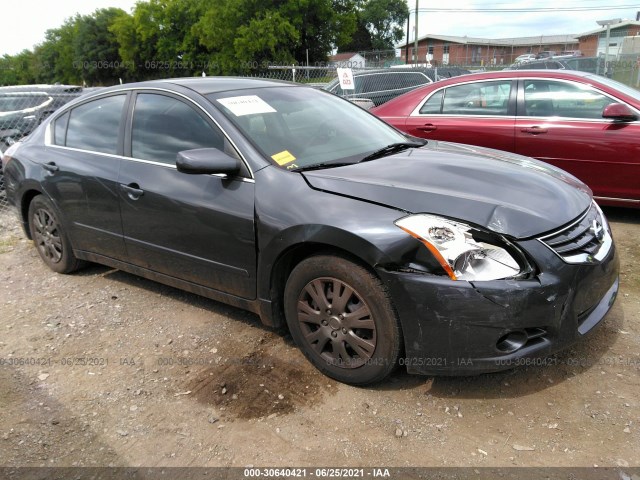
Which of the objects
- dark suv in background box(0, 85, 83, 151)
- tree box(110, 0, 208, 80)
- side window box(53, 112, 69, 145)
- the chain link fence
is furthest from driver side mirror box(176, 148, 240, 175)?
tree box(110, 0, 208, 80)

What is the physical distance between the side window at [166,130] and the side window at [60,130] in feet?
3.42

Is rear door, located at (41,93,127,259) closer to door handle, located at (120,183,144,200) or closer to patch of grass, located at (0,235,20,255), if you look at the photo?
door handle, located at (120,183,144,200)

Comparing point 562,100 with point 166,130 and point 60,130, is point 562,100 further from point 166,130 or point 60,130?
point 60,130

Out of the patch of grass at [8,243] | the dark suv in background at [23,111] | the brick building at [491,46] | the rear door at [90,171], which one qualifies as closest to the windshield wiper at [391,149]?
the rear door at [90,171]

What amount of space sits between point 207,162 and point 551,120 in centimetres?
386

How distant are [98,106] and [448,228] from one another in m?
3.07

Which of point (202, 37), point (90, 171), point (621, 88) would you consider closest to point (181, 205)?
point (90, 171)

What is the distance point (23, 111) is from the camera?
814cm

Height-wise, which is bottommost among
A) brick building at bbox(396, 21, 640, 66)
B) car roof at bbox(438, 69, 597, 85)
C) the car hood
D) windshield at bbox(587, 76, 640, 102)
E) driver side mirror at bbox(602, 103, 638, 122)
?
the car hood

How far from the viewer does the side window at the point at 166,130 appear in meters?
3.30

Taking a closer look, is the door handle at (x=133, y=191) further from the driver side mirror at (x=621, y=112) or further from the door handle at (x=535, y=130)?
the driver side mirror at (x=621, y=112)

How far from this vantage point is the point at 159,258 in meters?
3.60

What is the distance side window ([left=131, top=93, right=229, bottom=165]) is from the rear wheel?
1.33 meters

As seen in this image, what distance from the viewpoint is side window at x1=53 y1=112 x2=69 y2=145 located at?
4371 mm
